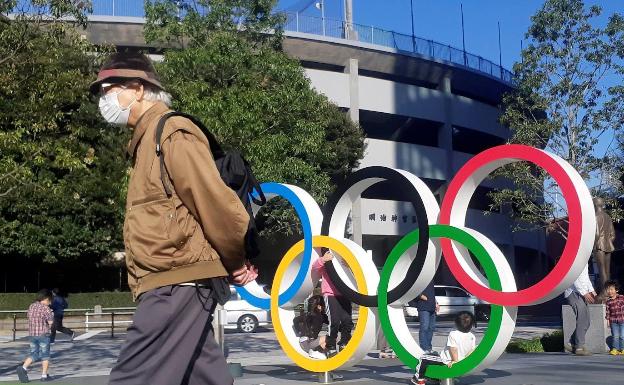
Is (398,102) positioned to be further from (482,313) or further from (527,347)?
(527,347)

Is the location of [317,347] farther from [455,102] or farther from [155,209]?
[455,102]

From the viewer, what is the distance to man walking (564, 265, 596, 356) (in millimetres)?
14484

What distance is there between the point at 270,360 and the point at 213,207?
43.8 feet

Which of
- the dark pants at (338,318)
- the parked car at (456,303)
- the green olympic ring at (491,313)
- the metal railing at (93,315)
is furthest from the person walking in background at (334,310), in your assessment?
the parked car at (456,303)

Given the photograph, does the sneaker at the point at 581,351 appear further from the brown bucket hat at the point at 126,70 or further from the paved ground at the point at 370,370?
the brown bucket hat at the point at 126,70

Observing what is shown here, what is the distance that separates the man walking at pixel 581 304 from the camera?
14.5 meters

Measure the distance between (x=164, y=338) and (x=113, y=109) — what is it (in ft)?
3.32

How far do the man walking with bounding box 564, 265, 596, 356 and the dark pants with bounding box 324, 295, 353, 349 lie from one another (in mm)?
4557

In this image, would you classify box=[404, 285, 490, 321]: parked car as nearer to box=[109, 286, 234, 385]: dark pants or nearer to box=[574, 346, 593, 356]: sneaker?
box=[574, 346, 593, 356]: sneaker

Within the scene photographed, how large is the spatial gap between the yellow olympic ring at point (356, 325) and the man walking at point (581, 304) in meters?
4.89

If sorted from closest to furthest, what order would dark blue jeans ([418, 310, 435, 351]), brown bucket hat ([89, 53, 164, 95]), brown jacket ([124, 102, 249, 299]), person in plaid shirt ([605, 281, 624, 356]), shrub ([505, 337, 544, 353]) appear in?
brown jacket ([124, 102, 249, 299]) → brown bucket hat ([89, 53, 164, 95]) → dark blue jeans ([418, 310, 435, 351]) → person in plaid shirt ([605, 281, 624, 356]) → shrub ([505, 337, 544, 353])

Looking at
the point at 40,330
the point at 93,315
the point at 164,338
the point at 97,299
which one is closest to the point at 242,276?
the point at 164,338

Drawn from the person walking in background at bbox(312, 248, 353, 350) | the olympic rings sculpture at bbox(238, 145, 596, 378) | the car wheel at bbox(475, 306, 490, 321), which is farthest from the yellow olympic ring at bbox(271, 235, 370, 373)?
the car wheel at bbox(475, 306, 490, 321)

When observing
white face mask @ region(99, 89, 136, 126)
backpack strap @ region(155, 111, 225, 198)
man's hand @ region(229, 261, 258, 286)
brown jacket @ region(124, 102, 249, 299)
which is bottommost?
man's hand @ region(229, 261, 258, 286)
